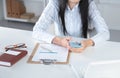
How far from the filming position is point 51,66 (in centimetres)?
133

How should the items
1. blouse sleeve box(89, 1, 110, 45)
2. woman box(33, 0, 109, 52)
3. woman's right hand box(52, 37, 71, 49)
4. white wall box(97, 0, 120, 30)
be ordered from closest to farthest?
woman's right hand box(52, 37, 71, 49)
blouse sleeve box(89, 1, 110, 45)
woman box(33, 0, 109, 52)
white wall box(97, 0, 120, 30)

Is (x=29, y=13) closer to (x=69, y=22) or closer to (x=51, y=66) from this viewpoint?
(x=69, y=22)

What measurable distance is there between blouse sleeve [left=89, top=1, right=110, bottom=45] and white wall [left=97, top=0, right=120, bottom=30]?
1.77m

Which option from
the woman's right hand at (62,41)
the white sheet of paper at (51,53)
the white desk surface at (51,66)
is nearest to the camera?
the white desk surface at (51,66)

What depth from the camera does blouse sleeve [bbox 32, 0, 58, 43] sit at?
168 centimetres

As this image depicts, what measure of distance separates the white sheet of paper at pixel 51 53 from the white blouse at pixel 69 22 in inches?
5.4

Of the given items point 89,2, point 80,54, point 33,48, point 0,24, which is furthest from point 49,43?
point 0,24

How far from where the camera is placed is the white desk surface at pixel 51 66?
4.07 feet

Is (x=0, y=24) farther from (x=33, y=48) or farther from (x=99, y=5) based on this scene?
(x=33, y=48)

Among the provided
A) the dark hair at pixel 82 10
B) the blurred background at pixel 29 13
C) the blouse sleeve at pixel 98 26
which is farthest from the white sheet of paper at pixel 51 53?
the blurred background at pixel 29 13

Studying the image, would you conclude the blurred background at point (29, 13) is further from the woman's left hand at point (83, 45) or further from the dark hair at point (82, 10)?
the woman's left hand at point (83, 45)

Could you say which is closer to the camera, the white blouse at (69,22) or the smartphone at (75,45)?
the smartphone at (75,45)

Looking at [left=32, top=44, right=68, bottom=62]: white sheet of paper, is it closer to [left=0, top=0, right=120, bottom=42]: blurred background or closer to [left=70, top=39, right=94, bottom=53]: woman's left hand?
[left=70, top=39, right=94, bottom=53]: woman's left hand

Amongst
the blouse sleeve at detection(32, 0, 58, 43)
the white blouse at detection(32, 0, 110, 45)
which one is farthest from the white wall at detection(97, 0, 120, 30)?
the blouse sleeve at detection(32, 0, 58, 43)
